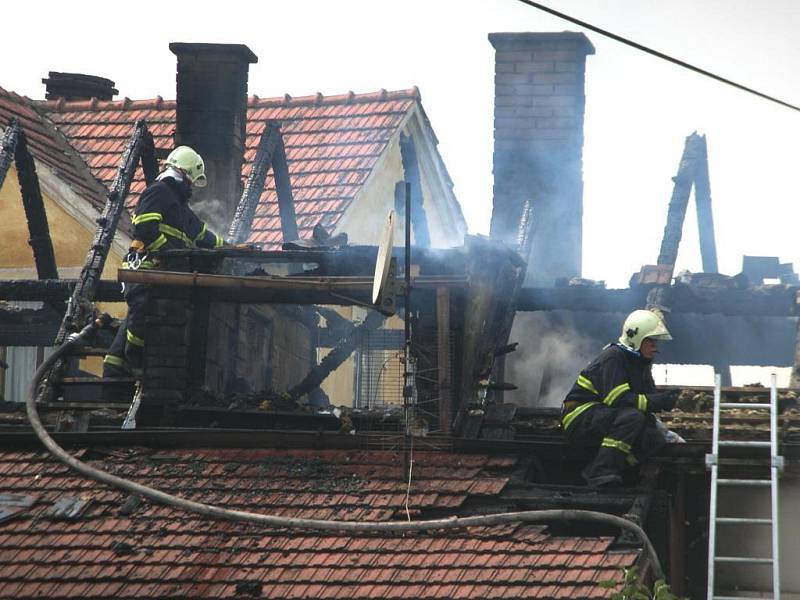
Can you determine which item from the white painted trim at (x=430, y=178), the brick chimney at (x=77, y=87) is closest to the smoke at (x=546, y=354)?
the white painted trim at (x=430, y=178)

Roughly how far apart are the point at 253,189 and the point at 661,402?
26.2 ft

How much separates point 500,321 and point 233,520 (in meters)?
3.39

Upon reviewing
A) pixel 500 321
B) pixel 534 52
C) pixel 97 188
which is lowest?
pixel 500 321

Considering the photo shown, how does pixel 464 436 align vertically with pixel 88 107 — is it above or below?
below

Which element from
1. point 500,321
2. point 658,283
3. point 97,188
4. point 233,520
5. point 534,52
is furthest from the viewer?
point 97,188

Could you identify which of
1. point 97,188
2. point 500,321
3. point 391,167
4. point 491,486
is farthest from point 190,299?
point 391,167

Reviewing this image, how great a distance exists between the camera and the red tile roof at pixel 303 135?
2183 cm

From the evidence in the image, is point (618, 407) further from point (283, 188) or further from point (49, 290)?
point (283, 188)

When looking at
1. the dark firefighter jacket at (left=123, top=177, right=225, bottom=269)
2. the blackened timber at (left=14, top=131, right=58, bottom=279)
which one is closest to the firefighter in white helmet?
the dark firefighter jacket at (left=123, top=177, right=225, bottom=269)

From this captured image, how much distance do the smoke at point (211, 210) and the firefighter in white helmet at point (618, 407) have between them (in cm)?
813

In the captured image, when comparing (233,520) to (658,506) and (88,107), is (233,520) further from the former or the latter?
(88,107)

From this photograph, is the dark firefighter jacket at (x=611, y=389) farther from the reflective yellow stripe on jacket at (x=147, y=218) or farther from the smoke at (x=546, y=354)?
the smoke at (x=546, y=354)

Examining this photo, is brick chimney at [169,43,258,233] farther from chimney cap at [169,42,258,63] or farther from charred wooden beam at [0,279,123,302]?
charred wooden beam at [0,279,123,302]

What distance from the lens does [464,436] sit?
12172mm
